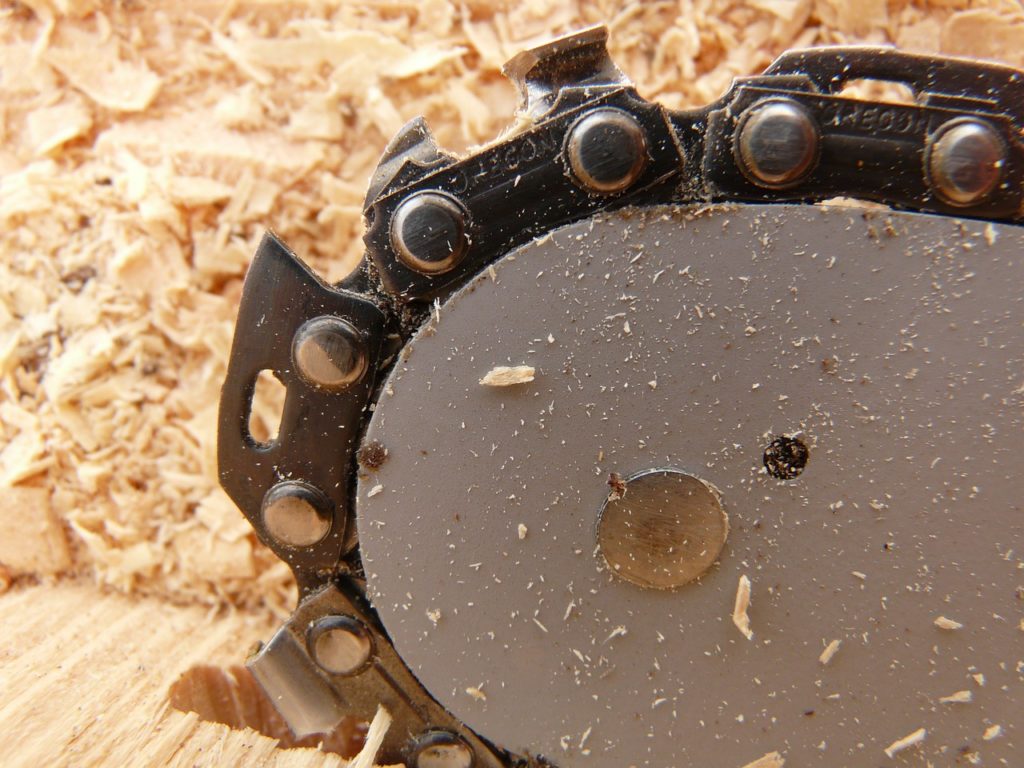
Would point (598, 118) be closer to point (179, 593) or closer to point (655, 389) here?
point (655, 389)

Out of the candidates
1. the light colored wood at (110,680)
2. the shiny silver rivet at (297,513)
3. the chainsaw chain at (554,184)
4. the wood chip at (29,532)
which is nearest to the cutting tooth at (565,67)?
the chainsaw chain at (554,184)

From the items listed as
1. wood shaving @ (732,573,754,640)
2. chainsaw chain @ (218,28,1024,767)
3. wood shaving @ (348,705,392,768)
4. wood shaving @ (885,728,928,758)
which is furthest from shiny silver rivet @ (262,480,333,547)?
wood shaving @ (885,728,928,758)

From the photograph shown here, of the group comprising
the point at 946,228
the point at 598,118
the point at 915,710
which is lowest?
the point at 915,710

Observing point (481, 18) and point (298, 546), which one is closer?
point (298, 546)

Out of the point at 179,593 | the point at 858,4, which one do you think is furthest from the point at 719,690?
the point at 858,4

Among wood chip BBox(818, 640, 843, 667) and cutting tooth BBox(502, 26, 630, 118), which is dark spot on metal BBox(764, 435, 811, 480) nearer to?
wood chip BBox(818, 640, 843, 667)

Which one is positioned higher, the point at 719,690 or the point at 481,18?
the point at 481,18
